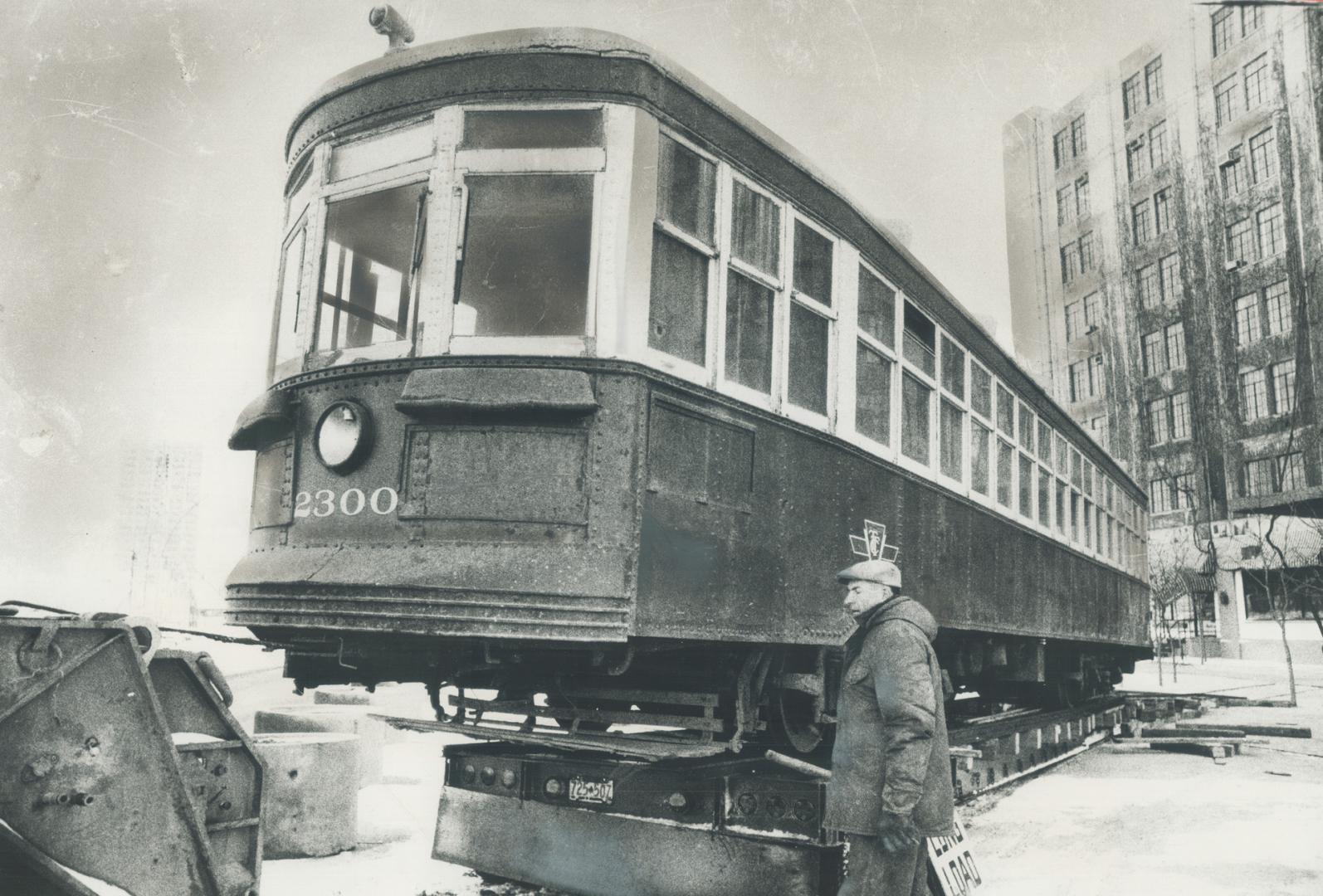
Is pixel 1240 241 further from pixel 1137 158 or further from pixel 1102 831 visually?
pixel 1102 831

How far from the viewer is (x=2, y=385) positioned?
644 cm

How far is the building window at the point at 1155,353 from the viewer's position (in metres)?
34.0

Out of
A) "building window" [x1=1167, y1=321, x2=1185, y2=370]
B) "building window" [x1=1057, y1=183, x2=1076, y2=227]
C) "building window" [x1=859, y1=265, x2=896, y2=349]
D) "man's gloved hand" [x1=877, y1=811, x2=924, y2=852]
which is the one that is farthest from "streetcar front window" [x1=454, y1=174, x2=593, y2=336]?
"building window" [x1=1167, y1=321, x2=1185, y2=370]

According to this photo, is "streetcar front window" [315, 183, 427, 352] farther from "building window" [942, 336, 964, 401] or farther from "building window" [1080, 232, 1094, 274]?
"building window" [1080, 232, 1094, 274]

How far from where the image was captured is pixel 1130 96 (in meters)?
29.6

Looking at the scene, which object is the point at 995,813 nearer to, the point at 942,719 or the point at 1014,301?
the point at 942,719

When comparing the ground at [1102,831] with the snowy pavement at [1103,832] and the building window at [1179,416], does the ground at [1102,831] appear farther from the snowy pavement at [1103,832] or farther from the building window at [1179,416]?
the building window at [1179,416]

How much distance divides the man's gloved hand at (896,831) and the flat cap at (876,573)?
876mm

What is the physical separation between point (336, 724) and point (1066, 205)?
28.8m

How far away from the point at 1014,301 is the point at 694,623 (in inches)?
1238

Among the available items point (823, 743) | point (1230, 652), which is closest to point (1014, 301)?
point (1230, 652)

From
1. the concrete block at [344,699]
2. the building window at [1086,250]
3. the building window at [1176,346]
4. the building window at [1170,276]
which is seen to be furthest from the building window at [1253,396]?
the concrete block at [344,699]

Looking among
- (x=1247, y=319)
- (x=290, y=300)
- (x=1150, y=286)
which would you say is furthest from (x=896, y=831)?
(x=1150, y=286)

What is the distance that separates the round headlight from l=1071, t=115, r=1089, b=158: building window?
28.3m
